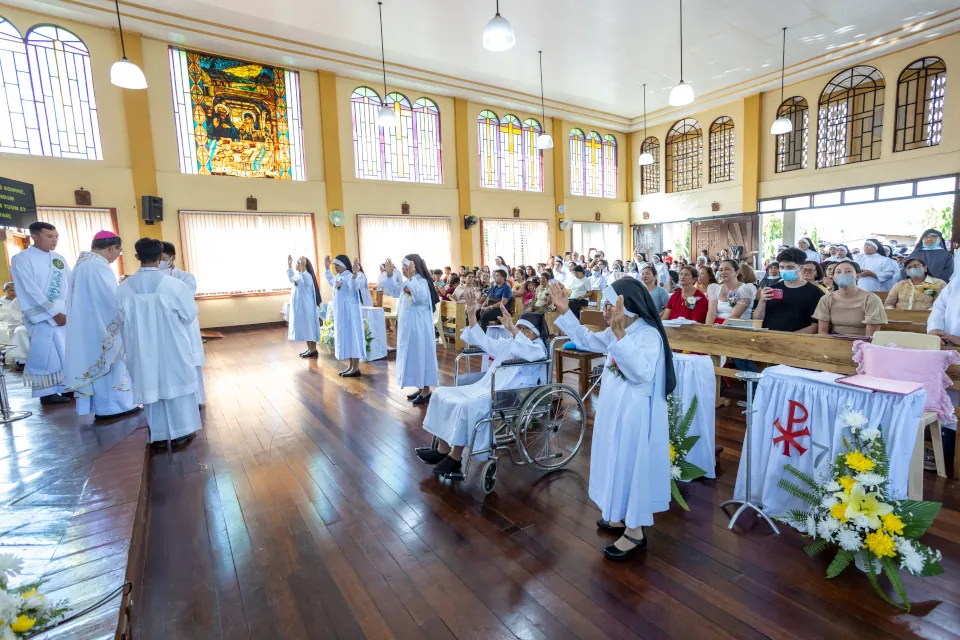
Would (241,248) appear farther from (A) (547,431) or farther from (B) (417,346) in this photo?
(A) (547,431)

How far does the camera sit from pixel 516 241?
13906 mm

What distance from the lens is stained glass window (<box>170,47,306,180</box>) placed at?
30.3ft

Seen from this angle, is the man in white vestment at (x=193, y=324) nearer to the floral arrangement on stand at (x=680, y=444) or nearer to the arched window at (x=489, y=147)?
the floral arrangement on stand at (x=680, y=444)

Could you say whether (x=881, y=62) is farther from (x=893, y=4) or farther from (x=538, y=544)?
(x=538, y=544)

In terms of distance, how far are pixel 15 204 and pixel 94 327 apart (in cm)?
215

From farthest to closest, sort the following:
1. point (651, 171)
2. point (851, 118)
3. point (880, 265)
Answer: point (651, 171)
point (851, 118)
point (880, 265)

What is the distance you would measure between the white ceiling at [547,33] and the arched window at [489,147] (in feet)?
4.06

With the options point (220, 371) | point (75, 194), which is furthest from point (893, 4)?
point (75, 194)

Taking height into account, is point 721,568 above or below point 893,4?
below

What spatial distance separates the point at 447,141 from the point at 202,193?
577 cm

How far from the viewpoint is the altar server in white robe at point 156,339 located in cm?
366

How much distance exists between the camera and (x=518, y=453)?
364 cm

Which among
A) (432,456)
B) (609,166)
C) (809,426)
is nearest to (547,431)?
(432,456)

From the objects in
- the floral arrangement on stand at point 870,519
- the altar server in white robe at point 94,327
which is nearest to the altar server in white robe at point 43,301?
the altar server in white robe at point 94,327
